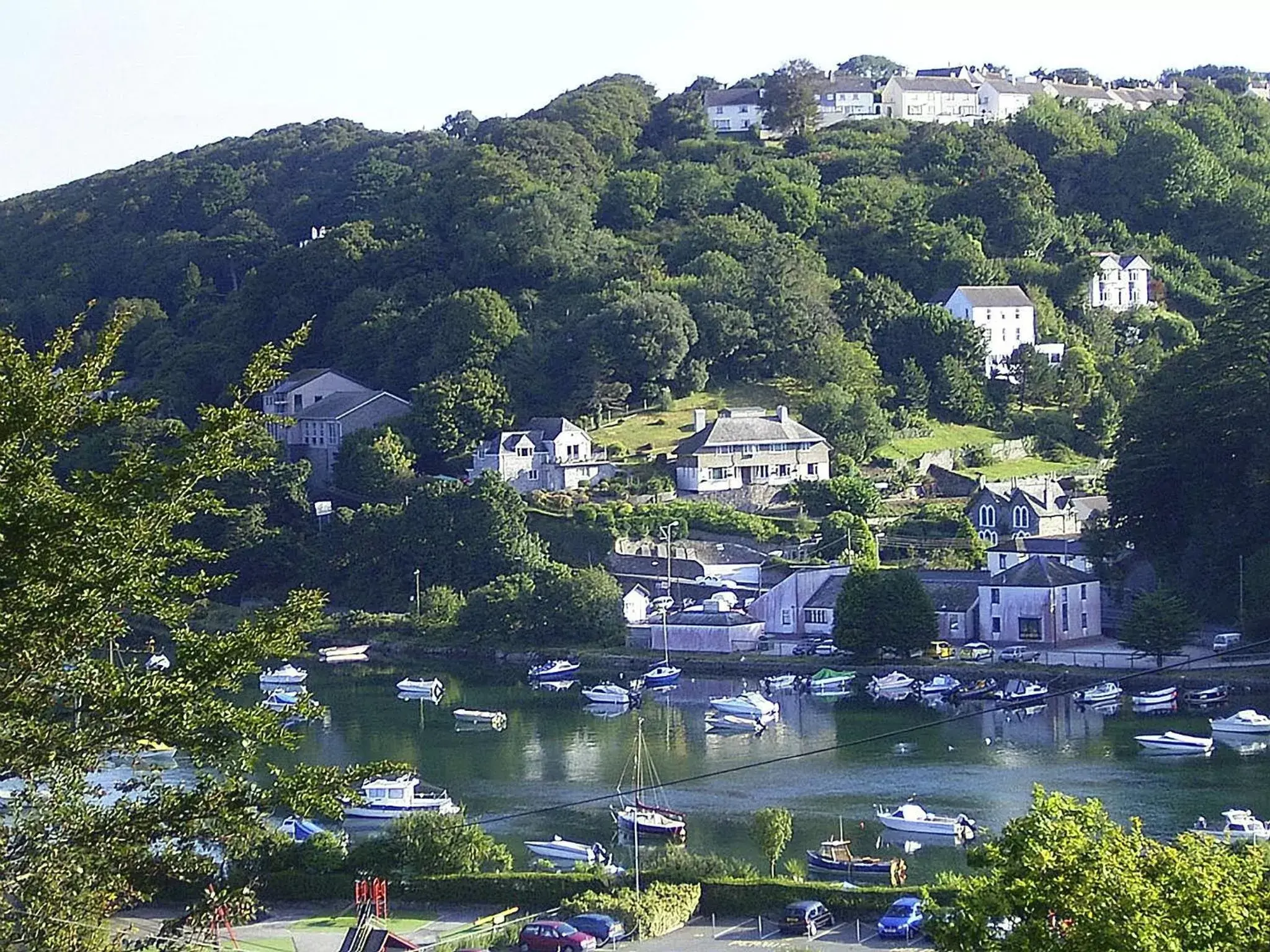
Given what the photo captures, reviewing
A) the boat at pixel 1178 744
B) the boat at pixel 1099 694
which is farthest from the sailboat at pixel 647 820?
the boat at pixel 1099 694

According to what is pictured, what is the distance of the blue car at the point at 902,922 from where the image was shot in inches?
407

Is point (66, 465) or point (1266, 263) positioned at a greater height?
point (1266, 263)

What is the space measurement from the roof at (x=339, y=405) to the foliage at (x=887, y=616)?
462 inches

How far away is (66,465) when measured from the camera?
95.8ft

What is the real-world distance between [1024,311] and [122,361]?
18027 mm

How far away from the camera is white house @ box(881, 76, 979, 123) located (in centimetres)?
4359

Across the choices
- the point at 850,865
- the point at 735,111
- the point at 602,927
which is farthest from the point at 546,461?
the point at 735,111

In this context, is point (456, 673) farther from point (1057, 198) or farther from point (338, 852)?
point (1057, 198)

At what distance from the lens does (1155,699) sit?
17578 millimetres

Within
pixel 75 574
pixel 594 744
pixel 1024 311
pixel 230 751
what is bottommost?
pixel 594 744

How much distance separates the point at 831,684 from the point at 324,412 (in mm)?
13355

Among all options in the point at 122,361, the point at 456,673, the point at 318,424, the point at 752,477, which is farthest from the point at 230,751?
the point at 122,361

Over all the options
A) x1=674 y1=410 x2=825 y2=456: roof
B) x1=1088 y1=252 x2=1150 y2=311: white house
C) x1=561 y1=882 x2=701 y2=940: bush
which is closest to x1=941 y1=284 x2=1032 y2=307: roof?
x1=1088 y1=252 x2=1150 y2=311: white house

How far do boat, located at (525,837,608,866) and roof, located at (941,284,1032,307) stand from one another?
67.0 ft
